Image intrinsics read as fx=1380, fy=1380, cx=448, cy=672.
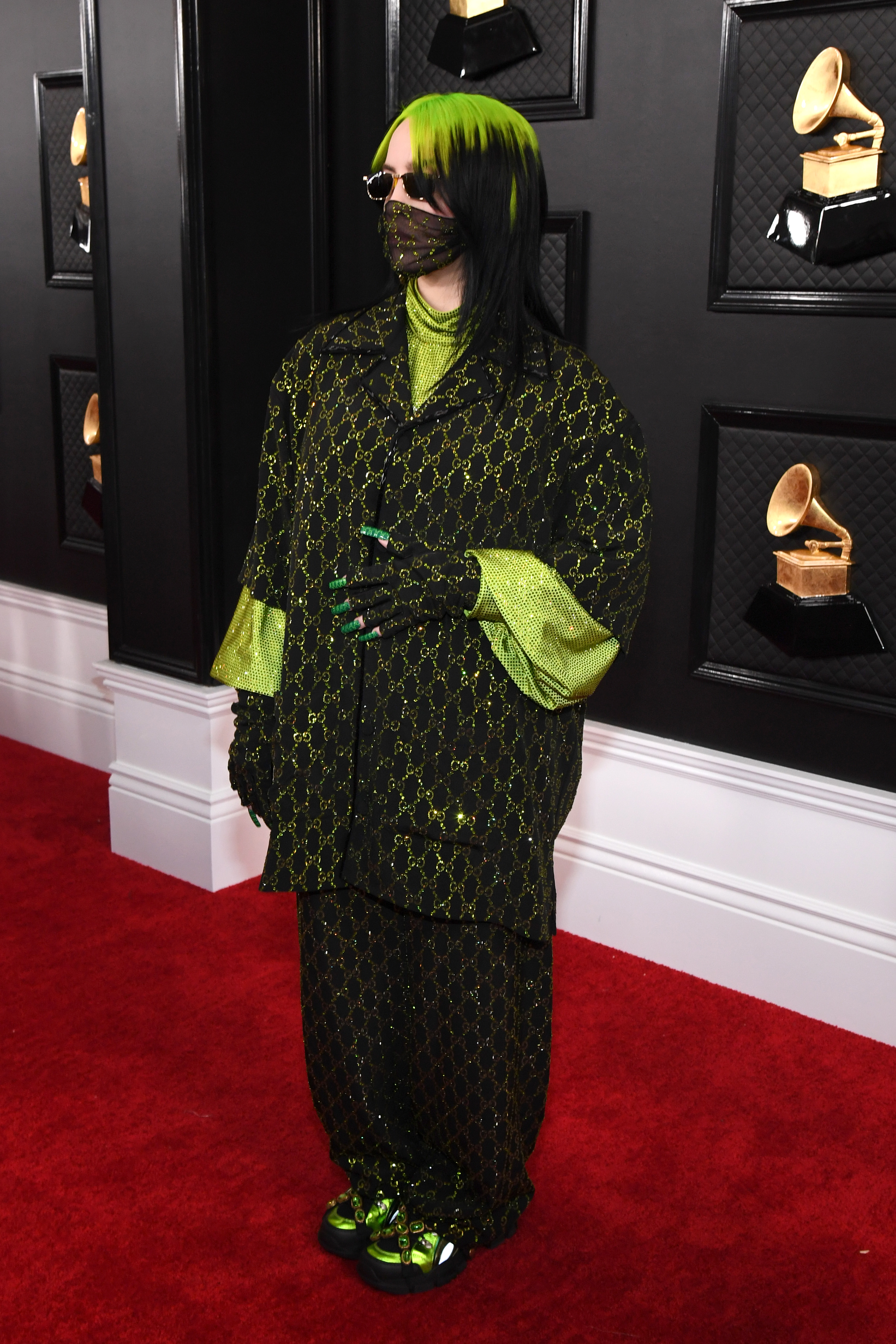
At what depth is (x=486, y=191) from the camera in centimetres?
156

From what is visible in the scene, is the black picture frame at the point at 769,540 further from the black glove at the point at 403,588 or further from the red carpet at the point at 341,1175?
the black glove at the point at 403,588

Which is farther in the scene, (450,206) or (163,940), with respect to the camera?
(163,940)

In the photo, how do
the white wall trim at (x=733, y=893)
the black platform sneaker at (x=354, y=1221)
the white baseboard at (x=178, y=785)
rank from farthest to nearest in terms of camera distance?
1. the white baseboard at (x=178, y=785)
2. the white wall trim at (x=733, y=893)
3. the black platform sneaker at (x=354, y=1221)

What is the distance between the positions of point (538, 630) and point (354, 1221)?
91 cm

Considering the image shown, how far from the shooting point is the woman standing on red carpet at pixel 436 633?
1.60 meters

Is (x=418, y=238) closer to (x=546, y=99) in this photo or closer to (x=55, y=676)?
(x=546, y=99)

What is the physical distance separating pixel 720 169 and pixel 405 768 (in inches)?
54.4

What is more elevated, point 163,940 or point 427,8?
point 427,8

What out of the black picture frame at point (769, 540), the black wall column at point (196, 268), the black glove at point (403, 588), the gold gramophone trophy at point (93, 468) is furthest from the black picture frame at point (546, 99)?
the black glove at point (403, 588)

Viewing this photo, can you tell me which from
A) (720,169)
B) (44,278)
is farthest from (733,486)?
(44,278)

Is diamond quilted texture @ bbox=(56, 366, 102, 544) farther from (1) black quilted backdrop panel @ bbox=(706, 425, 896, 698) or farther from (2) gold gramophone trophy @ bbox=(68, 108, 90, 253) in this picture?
(1) black quilted backdrop panel @ bbox=(706, 425, 896, 698)

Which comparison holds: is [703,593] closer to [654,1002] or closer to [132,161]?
[654,1002]

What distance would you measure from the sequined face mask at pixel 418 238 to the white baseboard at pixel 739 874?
4.41 ft

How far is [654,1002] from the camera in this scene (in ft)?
8.68
